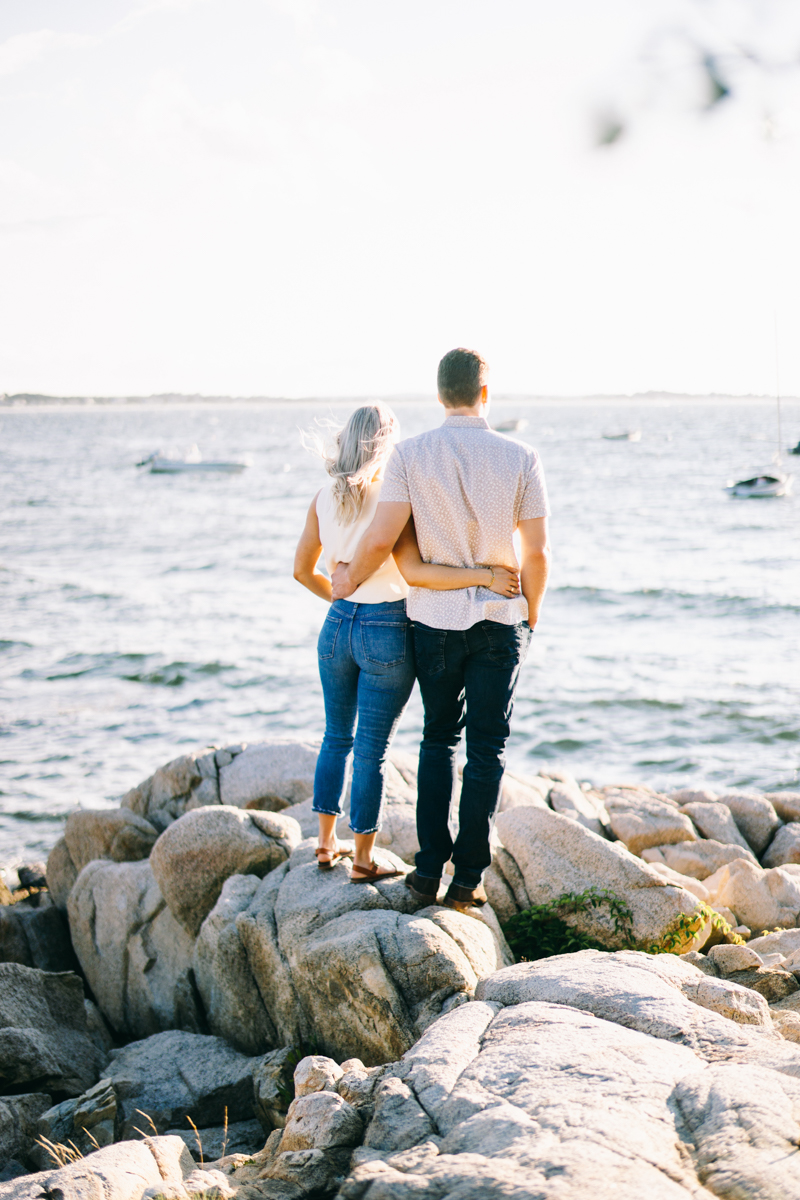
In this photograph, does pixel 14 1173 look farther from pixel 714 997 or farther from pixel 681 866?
pixel 681 866

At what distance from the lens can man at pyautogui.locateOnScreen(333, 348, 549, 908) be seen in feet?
13.6

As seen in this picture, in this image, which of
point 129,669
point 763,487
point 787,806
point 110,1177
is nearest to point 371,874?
point 110,1177

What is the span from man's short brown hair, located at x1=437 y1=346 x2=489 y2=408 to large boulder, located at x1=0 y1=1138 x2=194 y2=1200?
10.4 feet

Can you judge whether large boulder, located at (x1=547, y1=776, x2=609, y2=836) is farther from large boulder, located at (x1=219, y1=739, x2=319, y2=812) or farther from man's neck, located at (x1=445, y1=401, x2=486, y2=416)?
man's neck, located at (x1=445, y1=401, x2=486, y2=416)

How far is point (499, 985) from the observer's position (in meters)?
3.83

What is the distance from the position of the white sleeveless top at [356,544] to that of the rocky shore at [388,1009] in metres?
1.49

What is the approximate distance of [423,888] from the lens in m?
4.51

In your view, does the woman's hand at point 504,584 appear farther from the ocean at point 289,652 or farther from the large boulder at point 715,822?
the large boulder at point 715,822

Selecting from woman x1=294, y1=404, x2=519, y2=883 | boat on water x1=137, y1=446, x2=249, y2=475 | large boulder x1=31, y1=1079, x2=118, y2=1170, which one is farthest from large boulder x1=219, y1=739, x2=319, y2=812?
boat on water x1=137, y1=446, x2=249, y2=475

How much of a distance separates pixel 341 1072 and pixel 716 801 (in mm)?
6061

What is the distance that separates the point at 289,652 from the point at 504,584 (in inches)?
508

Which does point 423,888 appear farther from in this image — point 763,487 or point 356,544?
point 763,487

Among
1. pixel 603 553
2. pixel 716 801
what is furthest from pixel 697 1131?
pixel 603 553

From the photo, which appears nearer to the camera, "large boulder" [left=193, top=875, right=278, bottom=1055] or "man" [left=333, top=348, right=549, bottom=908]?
"man" [left=333, top=348, right=549, bottom=908]
